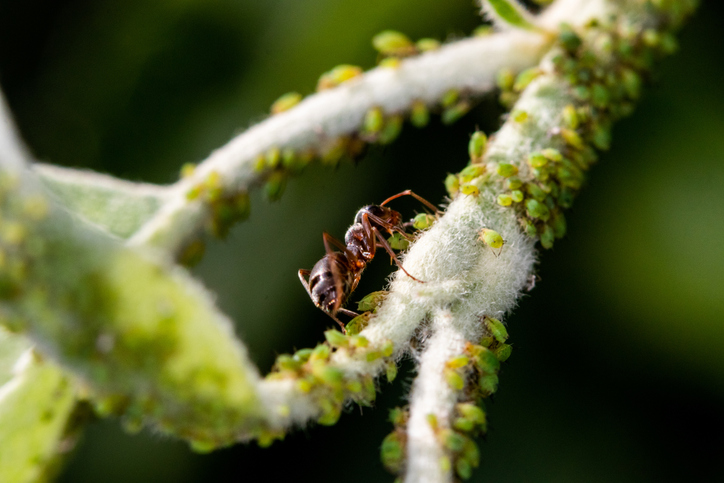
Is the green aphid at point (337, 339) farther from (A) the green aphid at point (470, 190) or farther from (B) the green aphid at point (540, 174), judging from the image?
(B) the green aphid at point (540, 174)

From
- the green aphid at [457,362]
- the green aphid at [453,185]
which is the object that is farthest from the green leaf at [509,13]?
the green aphid at [457,362]

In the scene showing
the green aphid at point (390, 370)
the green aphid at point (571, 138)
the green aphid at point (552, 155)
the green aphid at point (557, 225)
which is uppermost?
the green aphid at point (571, 138)

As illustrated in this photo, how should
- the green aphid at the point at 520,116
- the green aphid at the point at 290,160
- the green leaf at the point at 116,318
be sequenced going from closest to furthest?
the green leaf at the point at 116,318, the green aphid at the point at 520,116, the green aphid at the point at 290,160

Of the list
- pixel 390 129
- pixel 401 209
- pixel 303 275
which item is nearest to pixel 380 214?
pixel 401 209

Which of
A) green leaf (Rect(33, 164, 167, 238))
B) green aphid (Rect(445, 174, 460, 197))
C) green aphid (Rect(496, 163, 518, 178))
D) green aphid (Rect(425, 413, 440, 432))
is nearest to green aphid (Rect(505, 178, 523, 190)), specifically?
green aphid (Rect(496, 163, 518, 178))

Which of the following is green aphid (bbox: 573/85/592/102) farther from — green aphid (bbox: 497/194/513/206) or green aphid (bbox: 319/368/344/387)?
green aphid (bbox: 319/368/344/387)

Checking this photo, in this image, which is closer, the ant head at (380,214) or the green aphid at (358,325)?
the green aphid at (358,325)
